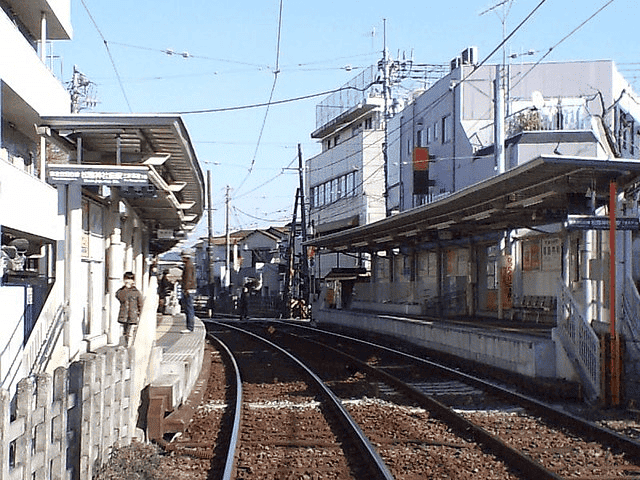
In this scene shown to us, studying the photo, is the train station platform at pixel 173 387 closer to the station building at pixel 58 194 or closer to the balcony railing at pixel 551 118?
the station building at pixel 58 194

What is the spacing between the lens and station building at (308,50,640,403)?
14258 mm

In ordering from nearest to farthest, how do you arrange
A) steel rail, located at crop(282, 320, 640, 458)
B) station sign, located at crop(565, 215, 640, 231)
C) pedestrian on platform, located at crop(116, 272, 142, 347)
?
steel rail, located at crop(282, 320, 640, 458) → station sign, located at crop(565, 215, 640, 231) → pedestrian on platform, located at crop(116, 272, 142, 347)

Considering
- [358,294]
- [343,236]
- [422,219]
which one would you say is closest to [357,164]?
[358,294]

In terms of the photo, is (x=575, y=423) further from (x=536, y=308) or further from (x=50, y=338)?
(x=536, y=308)

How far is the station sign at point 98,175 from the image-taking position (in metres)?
13.3

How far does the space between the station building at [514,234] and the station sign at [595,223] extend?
0.07ft

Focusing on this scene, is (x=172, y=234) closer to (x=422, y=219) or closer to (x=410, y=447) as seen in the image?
(x=422, y=219)

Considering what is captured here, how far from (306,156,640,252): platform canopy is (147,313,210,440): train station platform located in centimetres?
614

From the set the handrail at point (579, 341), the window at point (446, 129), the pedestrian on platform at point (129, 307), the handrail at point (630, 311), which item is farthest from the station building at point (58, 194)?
Result: the window at point (446, 129)

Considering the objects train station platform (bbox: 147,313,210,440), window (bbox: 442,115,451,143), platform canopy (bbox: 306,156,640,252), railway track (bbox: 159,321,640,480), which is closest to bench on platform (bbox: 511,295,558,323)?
platform canopy (bbox: 306,156,640,252)

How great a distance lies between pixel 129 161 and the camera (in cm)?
1616

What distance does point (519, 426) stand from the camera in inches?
456

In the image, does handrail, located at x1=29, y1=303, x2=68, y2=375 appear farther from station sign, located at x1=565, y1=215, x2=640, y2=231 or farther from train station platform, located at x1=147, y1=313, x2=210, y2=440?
station sign, located at x1=565, y1=215, x2=640, y2=231

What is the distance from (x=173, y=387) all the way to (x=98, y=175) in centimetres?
361
